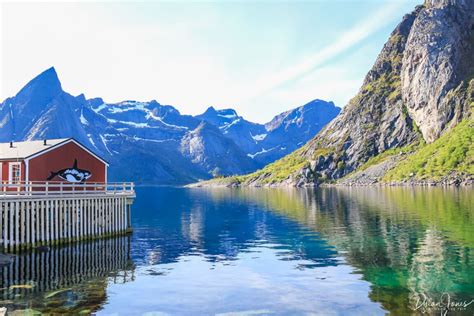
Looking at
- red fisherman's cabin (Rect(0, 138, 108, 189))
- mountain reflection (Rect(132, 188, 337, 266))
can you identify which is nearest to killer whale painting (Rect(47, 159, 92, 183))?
red fisherman's cabin (Rect(0, 138, 108, 189))

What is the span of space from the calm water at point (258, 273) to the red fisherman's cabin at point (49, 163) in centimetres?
988

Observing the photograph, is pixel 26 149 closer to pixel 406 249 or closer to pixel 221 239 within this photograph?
pixel 221 239

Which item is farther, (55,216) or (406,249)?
(55,216)

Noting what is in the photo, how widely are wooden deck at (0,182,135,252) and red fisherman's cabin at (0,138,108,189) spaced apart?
191 cm

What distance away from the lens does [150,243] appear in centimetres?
5112

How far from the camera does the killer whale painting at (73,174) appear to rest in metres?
53.4

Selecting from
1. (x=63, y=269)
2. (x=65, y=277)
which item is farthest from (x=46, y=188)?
(x=65, y=277)

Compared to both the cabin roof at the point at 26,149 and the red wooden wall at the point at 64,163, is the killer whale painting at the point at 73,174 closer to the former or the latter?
the red wooden wall at the point at 64,163

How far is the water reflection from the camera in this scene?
86.3 ft

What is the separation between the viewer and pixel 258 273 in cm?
3478

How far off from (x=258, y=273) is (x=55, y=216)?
23.1m
